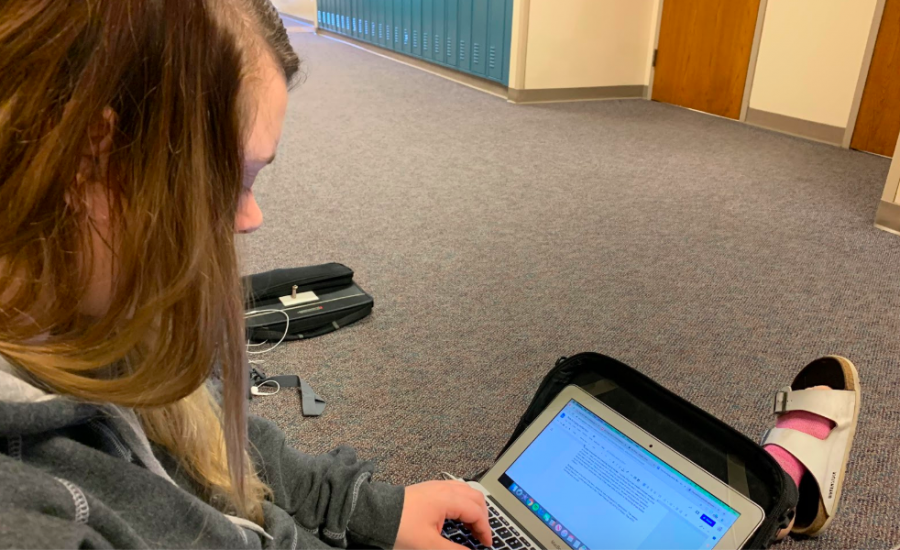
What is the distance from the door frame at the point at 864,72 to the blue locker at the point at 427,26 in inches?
95.1

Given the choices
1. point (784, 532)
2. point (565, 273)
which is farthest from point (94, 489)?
point (565, 273)

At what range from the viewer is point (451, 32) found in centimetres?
414

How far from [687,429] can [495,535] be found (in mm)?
262

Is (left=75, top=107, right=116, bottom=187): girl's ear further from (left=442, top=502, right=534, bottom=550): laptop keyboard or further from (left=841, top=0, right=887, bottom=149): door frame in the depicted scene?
(left=841, top=0, right=887, bottom=149): door frame

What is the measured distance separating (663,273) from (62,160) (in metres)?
1.52

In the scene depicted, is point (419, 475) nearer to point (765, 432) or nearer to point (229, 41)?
point (765, 432)

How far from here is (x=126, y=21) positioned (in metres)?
0.39

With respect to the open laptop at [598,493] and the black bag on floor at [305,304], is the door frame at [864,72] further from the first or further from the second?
the open laptop at [598,493]

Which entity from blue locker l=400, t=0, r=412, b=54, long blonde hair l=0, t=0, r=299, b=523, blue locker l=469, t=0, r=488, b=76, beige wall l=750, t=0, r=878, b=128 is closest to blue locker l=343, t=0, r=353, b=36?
blue locker l=400, t=0, r=412, b=54

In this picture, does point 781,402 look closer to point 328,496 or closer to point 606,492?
point 606,492

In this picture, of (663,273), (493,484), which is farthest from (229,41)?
(663,273)

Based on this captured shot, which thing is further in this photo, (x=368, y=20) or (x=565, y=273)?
(x=368, y=20)

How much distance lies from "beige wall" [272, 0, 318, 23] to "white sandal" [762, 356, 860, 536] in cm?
625

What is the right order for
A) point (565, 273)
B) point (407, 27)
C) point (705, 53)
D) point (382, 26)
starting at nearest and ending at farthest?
point (565, 273) → point (705, 53) → point (407, 27) → point (382, 26)
